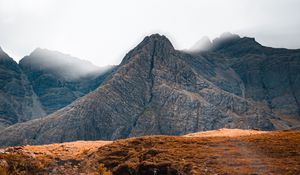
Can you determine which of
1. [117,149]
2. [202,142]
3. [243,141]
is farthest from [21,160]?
[243,141]

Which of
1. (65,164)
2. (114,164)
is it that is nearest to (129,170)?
(114,164)

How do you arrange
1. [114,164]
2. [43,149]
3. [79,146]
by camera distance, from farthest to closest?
[79,146] → [43,149] → [114,164]

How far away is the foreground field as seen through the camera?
85.9 m

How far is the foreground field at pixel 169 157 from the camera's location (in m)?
85.9

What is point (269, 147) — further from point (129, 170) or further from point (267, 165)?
point (129, 170)

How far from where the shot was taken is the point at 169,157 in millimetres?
100688

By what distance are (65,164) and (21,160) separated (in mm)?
13626

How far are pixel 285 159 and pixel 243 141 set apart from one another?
2003cm

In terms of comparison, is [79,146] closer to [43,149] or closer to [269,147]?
[43,149]

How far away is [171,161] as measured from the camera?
319 feet

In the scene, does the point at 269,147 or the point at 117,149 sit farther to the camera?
the point at 117,149

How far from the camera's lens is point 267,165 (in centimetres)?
8438

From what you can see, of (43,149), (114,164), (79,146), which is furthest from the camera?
(79,146)

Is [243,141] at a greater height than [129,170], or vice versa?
[243,141]
